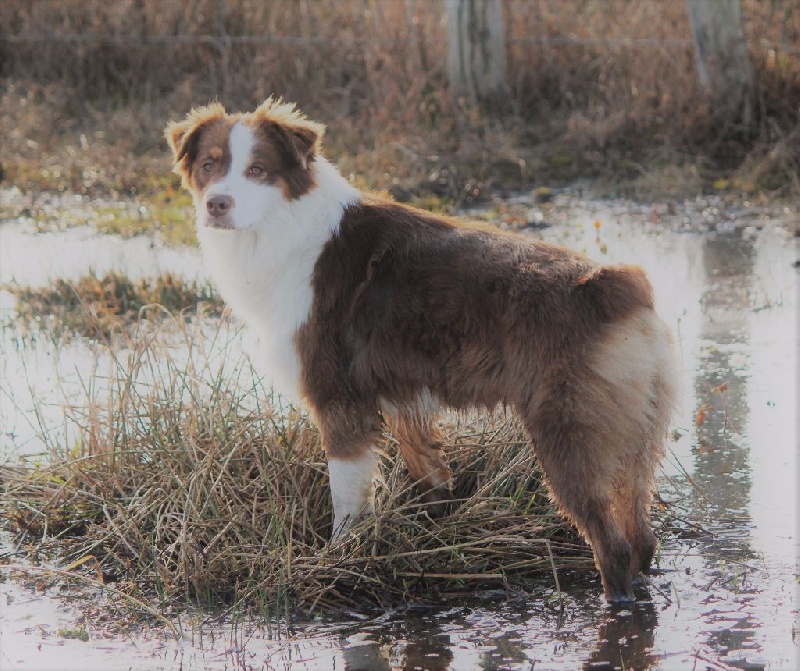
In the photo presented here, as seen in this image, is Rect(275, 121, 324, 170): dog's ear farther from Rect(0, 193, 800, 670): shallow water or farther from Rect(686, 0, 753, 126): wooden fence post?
Rect(686, 0, 753, 126): wooden fence post

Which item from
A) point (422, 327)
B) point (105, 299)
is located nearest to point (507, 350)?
point (422, 327)

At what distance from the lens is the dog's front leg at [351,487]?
5137mm

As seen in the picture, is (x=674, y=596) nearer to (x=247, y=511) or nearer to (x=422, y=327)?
(x=422, y=327)

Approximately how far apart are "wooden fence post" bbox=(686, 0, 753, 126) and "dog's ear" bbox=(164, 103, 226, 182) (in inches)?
284

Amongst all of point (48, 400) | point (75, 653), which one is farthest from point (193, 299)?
point (75, 653)

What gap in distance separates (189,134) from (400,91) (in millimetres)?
7540

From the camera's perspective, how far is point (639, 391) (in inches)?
179

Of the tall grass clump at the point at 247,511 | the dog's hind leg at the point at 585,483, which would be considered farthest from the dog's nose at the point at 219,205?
the dog's hind leg at the point at 585,483

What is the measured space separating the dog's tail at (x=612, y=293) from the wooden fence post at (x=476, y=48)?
308 inches

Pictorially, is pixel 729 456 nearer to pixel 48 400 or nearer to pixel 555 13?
pixel 48 400

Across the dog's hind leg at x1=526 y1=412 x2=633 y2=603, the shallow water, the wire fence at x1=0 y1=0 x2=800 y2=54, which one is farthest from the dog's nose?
the wire fence at x1=0 y1=0 x2=800 y2=54

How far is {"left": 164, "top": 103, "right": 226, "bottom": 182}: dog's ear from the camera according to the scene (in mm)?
5277

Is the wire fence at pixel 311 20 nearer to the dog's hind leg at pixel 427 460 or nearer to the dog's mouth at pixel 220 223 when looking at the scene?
the dog's hind leg at pixel 427 460

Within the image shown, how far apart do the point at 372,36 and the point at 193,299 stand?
5.68m
